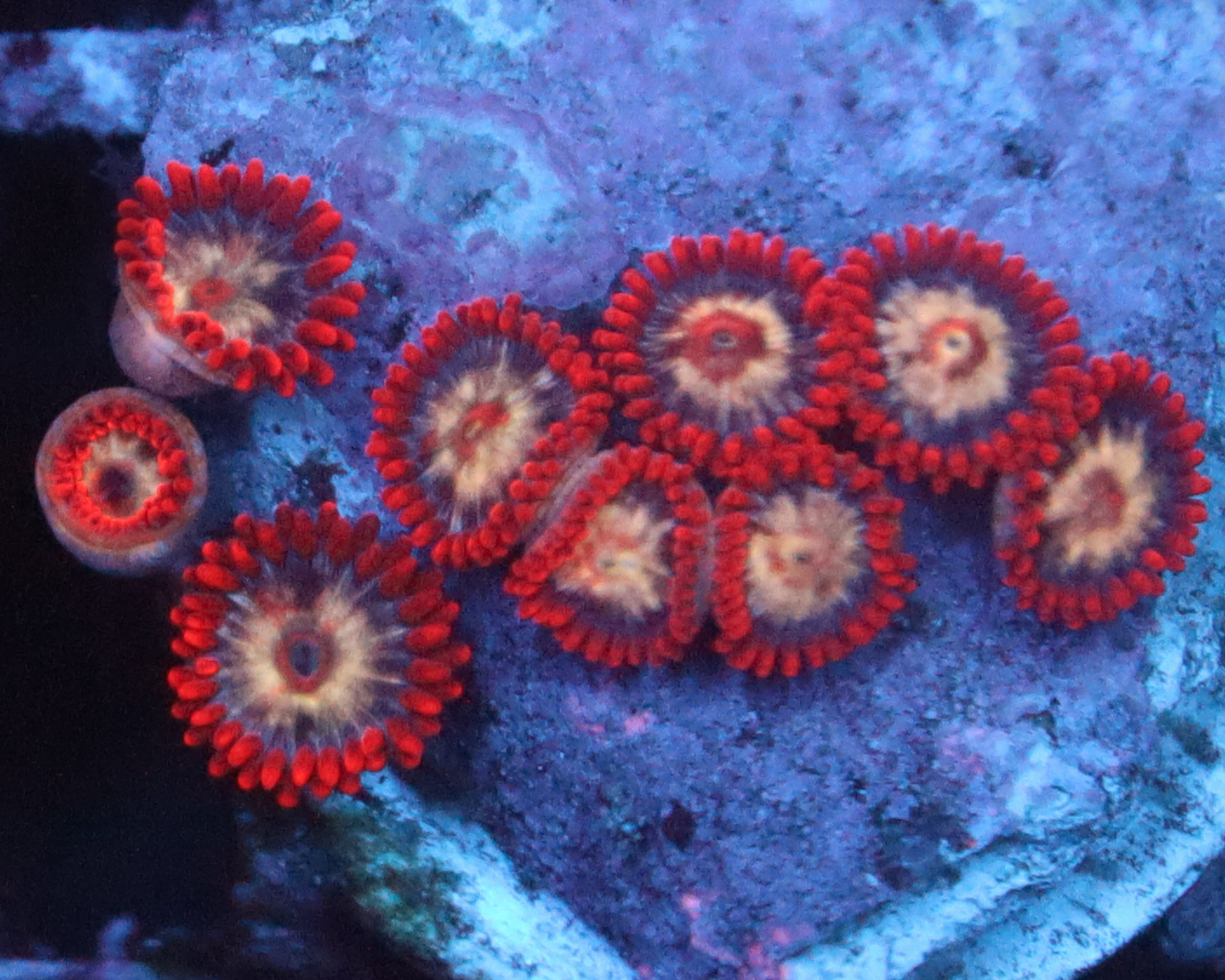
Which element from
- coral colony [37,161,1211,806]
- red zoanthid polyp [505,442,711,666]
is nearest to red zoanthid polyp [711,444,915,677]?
coral colony [37,161,1211,806]

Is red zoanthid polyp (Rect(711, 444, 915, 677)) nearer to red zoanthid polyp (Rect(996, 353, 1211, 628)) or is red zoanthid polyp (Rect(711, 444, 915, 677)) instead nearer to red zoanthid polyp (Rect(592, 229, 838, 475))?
red zoanthid polyp (Rect(592, 229, 838, 475))

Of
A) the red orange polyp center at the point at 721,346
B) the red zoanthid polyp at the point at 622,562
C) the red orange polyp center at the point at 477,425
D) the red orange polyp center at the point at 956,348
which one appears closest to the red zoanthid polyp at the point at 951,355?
the red orange polyp center at the point at 956,348

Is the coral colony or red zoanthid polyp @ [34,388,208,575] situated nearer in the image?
the coral colony

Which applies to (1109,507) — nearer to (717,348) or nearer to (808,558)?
(808,558)

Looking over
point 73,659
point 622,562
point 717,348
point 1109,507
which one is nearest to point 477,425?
point 622,562

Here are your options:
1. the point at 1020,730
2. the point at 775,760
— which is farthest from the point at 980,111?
the point at 775,760

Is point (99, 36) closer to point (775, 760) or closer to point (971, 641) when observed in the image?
point (775, 760)

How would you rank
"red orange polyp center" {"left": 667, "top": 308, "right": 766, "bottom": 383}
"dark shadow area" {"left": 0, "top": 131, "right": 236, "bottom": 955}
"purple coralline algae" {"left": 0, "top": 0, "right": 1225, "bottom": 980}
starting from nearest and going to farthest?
"red orange polyp center" {"left": 667, "top": 308, "right": 766, "bottom": 383} < "purple coralline algae" {"left": 0, "top": 0, "right": 1225, "bottom": 980} < "dark shadow area" {"left": 0, "top": 131, "right": 236, "bottom": 955}
